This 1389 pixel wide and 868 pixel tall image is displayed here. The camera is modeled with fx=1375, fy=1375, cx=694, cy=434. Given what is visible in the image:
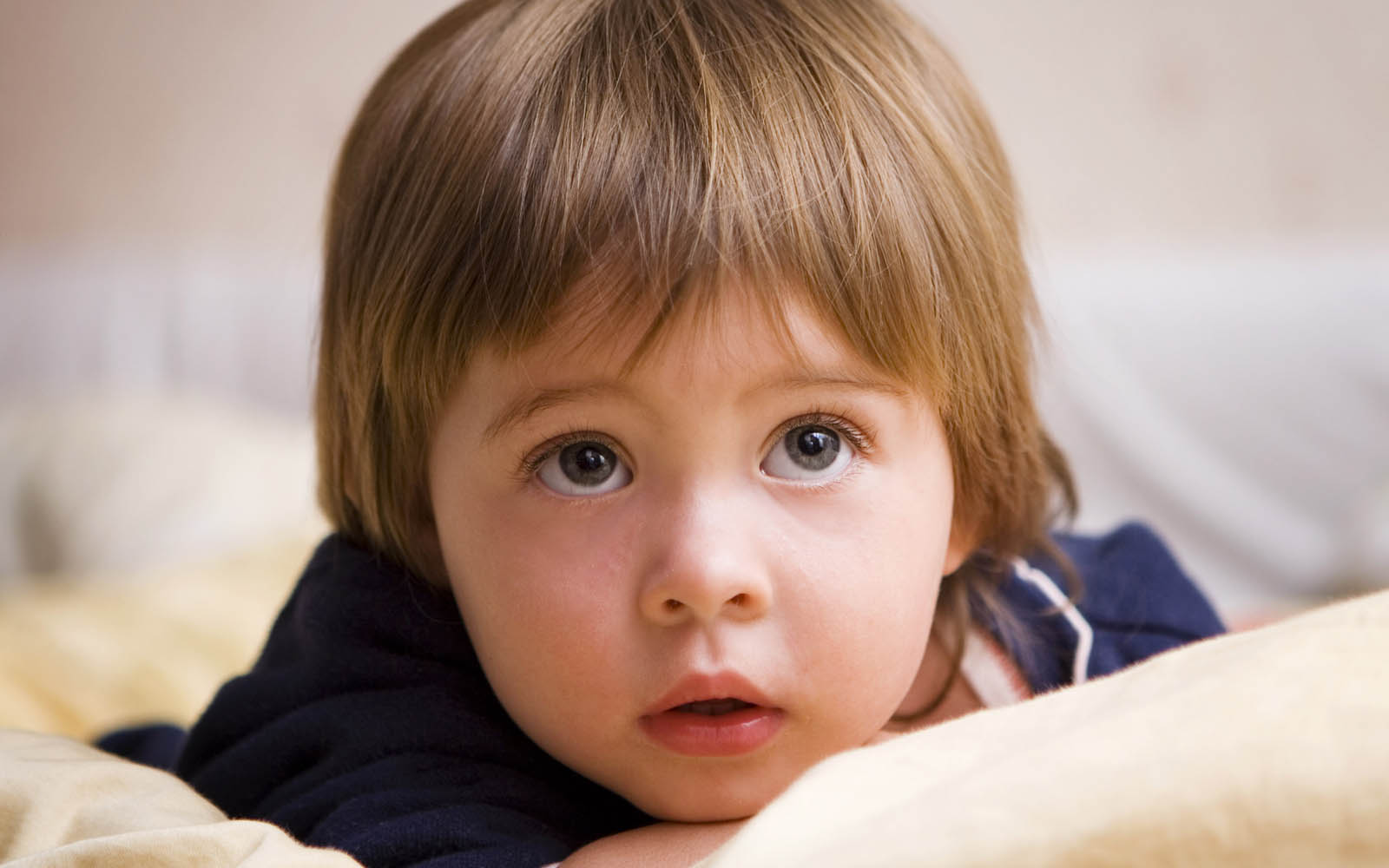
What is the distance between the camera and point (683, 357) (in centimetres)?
61

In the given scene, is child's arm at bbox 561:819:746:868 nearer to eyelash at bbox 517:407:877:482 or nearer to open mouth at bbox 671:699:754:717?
open mouth at bbox 671:699:754:717

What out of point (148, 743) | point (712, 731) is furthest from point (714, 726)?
point (148, 743)

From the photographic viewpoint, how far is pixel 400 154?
2.37 ft

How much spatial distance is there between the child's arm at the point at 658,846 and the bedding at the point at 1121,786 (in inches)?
5.9

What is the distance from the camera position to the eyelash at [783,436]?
64 cm

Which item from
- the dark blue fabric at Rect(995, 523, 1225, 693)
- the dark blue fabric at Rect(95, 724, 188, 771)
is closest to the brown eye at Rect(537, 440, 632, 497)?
the dark blue fabric at Rect(995, 523, 1225, 693)

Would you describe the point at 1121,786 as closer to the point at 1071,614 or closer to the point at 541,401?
the point at 541,401

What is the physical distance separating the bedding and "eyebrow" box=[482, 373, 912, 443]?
0.18m

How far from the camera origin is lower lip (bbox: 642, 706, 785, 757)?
0.64 m

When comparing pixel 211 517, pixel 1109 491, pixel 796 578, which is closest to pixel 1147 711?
pixel 796 578

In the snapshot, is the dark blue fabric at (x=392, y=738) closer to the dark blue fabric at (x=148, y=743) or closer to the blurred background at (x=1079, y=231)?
the dark blue fabric at (x=148, y=743)

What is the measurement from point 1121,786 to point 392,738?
0.40 meters

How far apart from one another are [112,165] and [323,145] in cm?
33

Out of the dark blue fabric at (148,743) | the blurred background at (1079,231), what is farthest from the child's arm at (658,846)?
the blurred background at (1079,231)
